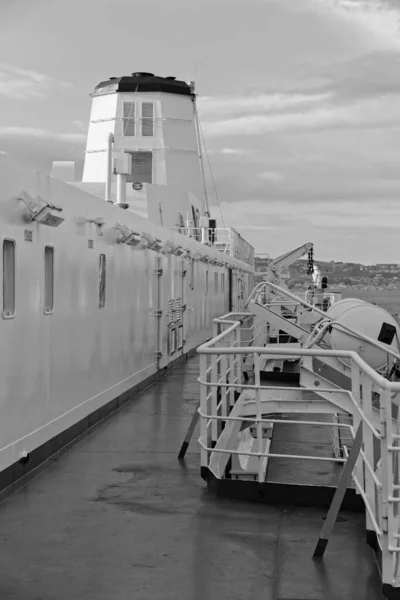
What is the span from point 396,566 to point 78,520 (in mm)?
2388

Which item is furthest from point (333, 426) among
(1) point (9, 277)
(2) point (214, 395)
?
(1) point (9, 277)

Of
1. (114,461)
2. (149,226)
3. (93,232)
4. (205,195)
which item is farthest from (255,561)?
(205,195)

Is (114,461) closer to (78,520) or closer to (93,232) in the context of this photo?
(78,520)

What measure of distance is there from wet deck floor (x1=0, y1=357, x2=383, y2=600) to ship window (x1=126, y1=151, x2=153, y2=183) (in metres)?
18.1

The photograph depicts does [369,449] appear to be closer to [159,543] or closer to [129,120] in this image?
[159,543]

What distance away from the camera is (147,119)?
25.2 metres

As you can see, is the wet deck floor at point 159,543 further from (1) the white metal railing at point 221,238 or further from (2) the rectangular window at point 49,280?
(1) the white metal railing at point 221,238

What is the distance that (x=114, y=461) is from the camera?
24.2ft

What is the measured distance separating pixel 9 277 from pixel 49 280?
109 cm

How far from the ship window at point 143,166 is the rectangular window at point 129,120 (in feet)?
2.74

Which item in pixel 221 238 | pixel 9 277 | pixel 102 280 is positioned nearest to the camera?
pixel 9 277

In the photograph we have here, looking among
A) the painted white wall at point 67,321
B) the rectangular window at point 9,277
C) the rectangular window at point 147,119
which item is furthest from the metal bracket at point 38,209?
the rectangular window at point 147,119

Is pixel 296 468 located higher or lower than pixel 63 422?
lower

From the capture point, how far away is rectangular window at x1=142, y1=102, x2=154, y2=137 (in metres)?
25.2
